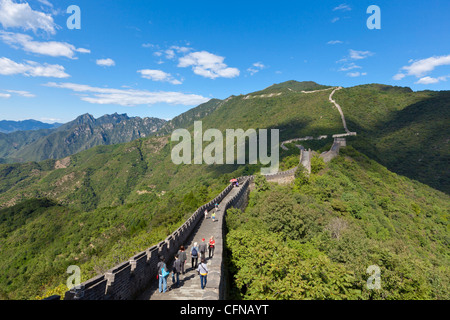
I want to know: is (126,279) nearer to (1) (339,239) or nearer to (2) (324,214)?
(1) (339,239)

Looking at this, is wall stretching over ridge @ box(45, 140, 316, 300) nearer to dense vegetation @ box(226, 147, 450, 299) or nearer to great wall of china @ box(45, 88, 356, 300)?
great wall of china @ box(45, 88, 356, 300)

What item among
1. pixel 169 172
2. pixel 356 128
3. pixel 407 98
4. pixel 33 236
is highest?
pixel 407 98

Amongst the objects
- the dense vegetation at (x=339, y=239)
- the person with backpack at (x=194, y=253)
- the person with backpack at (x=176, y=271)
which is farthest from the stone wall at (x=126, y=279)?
the dense vegetation at (x=339, y=239)

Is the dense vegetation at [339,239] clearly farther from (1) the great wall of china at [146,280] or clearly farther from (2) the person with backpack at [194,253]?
(2) the person with backpack at [194,253]

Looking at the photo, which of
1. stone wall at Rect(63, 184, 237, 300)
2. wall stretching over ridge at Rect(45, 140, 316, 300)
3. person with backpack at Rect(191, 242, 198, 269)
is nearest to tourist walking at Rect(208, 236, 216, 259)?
wall stretching over ridge at Rect(45, 140, 316, 300)

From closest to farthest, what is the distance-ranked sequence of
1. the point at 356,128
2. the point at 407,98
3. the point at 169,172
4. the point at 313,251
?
the point at 313,251
the point at 356,128
the point at 407,98
the point at 169,172
